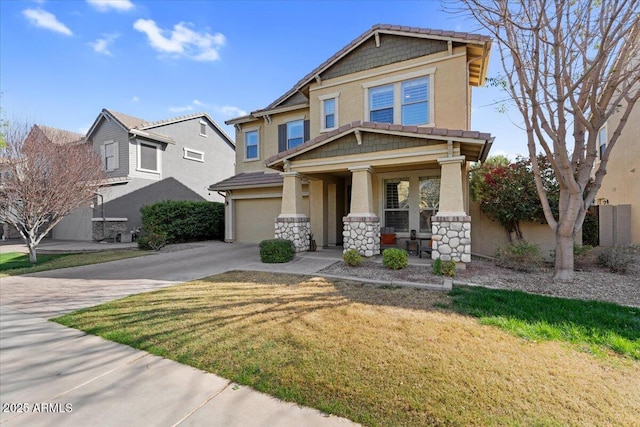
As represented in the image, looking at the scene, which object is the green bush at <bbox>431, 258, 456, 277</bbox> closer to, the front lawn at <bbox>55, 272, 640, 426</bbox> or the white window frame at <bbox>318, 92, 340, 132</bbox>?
the front lawn at <bbox>55, 272, 640, 426</bbox>

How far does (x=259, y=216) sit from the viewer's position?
15164mm

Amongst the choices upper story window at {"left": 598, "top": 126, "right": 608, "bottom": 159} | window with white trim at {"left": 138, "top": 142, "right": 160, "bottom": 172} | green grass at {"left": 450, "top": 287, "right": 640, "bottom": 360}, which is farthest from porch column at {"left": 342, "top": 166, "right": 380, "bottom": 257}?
window with white trim at {"left": 138, "top": 142, "right": 160, "bottom": 172}

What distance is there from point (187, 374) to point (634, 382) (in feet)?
15.1

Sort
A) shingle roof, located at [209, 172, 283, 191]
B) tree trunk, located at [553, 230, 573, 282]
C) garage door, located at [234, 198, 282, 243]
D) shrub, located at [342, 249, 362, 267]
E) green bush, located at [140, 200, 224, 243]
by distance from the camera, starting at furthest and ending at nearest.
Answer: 1. garage door, located at [234, 198, 282, 243]
2. green bush, located at [140, 200, 224, 243]
3. shingle roof, located at [209, 172, 283, 191]
4. shrub, located at [342, 249, 362, 267]
5. tree trunk, located at [553, 230, 573, 282]

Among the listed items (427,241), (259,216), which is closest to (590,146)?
(427,241)

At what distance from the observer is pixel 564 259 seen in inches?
282

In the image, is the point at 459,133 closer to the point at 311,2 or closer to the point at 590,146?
the point at 590,146

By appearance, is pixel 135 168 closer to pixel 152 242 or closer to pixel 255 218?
pixel 152 242

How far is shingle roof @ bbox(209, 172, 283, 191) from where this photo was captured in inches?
554

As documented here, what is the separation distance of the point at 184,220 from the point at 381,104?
1136 centimetres

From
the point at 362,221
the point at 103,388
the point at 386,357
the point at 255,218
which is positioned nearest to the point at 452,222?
the point at 362,221

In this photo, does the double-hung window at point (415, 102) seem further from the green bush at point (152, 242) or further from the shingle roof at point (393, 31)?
the green bush at point (152, 242)

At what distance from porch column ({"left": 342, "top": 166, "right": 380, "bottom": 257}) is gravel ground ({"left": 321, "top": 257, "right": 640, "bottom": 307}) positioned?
70cm

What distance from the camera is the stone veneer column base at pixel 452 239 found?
7848mm
